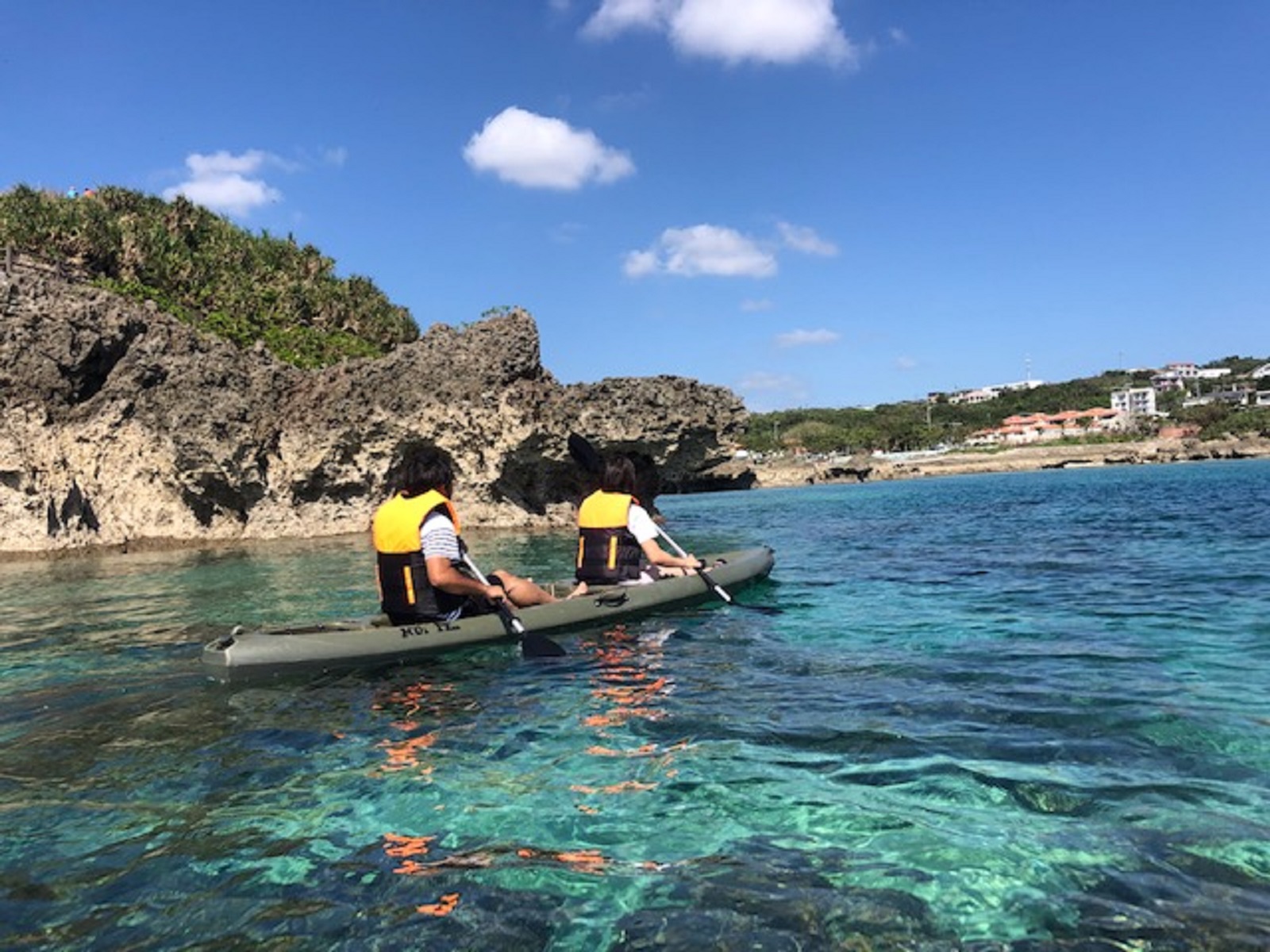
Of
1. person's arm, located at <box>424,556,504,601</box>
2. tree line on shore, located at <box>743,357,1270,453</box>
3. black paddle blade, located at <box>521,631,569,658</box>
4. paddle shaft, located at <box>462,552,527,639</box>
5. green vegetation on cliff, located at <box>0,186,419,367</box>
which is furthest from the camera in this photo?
tree line on shore, located at <box>743,357,1270,453</box>

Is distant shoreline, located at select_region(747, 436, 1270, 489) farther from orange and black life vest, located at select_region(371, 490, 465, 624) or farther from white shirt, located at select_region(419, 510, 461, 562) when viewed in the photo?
white shirt, located at select_region(419, 510, 461, 562)

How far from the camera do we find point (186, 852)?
3.43m

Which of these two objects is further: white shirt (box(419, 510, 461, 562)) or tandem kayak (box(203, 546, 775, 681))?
white shirt (box(419, 510, 461, 562))

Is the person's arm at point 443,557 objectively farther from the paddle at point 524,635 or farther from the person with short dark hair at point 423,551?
the paddle at point 524,635

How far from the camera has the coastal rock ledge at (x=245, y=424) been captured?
21.2 meters

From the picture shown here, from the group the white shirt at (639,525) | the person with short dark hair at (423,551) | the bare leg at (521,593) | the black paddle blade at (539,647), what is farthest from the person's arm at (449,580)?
the white shirt at (639,525)

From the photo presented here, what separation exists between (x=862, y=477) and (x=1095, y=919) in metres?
89.6

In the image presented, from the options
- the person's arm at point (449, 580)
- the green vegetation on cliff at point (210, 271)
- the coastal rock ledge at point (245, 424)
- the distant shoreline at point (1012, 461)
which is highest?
the green vegetation on cliff at point (210, 271)

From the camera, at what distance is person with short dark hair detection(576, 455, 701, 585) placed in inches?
345

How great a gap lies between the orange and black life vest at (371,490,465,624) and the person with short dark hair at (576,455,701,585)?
1.85m

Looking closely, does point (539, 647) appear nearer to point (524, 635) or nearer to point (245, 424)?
point (524, 635)

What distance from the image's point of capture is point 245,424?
23.3 metres

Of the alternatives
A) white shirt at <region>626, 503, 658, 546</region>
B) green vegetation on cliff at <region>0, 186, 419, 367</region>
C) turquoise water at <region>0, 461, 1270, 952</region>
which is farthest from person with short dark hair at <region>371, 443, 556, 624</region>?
green vegetation on cliff at <region>0, 186, 419, 367</region>

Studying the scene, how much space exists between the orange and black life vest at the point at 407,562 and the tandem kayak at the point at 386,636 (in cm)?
16
